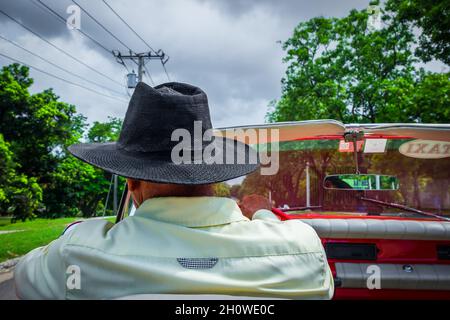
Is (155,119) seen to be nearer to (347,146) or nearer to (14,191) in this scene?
(347,146)

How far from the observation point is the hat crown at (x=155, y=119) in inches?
51.9

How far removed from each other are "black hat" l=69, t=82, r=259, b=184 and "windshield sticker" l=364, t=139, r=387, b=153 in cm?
207

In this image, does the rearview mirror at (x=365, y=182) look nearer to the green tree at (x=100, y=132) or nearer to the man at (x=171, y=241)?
the man at (x=171, y=241)

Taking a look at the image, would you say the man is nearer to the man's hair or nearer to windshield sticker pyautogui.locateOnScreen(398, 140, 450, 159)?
the man's hair

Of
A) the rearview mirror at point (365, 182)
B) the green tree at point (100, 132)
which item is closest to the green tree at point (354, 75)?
the rearview mirror at point (365, 182)

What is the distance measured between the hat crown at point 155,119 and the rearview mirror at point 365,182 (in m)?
1.92

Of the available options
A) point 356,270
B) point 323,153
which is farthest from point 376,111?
point 356,270

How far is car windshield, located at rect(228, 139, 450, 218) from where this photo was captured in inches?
134

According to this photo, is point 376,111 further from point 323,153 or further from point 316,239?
point 316,239

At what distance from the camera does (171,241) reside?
111 cm

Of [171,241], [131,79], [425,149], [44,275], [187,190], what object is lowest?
[44,275]

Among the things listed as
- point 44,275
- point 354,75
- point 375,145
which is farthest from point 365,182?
point 354,75

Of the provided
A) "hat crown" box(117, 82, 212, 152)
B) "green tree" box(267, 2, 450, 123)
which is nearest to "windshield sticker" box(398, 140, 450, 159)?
"hat crown" box(117, 82, 212, 152)

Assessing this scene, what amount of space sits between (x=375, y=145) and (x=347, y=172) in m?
0.50
